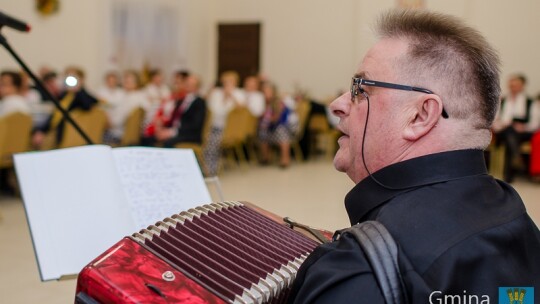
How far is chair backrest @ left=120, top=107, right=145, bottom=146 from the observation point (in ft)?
21.7

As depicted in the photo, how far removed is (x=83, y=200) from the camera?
1636 millimetres

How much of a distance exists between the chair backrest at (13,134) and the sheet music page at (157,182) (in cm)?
376

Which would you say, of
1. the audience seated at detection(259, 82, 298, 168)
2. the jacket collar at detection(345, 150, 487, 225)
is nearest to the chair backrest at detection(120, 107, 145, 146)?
the audience seated at detection(259, 82, 298, 168)

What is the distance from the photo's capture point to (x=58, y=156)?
5.43 ft

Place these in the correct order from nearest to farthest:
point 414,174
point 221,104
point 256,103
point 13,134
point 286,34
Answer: point 414,174 → point 13,134 → point 221,104 → point 256,103 → point 286,34

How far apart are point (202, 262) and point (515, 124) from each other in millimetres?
7353

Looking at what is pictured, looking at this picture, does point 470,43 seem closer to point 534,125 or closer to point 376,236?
point 376,236

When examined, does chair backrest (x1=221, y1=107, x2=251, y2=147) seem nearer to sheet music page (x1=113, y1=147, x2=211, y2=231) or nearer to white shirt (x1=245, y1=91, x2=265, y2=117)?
white shirt (x1=245, y1=91, x2=265, y2=117)

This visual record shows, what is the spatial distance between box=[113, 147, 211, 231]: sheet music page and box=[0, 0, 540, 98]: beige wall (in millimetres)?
7282

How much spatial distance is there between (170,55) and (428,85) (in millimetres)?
10992

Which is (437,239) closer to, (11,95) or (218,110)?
(11,95)

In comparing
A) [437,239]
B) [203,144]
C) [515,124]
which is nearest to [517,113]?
[515,124]

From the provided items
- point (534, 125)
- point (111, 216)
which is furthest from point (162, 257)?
point (534, 125)

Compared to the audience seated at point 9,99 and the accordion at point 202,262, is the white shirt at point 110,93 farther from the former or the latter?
the accordion at point 202,262
